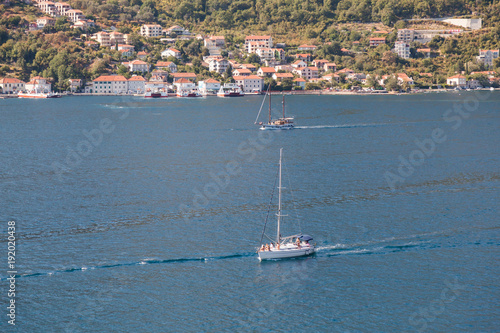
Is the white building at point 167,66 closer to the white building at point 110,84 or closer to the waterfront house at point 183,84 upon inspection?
the waterfront house at point 183,84

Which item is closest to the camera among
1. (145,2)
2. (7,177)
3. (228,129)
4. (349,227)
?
(349,227)

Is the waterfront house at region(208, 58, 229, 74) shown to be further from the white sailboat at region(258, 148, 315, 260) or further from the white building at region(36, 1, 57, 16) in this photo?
the white sailboat at region(258, 148, 315, 260)

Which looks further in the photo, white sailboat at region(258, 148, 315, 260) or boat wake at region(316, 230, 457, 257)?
boat wake at region(316, 230, 457, 257)

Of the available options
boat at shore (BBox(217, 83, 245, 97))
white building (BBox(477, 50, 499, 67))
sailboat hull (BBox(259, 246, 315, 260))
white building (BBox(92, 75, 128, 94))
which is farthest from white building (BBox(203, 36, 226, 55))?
sailboat hull (BBox(259, 246, 315, 260))

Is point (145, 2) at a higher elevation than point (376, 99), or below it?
higher

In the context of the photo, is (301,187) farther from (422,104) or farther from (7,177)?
(422,104)

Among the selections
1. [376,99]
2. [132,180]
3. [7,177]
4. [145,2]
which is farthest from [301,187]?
[145,2]
